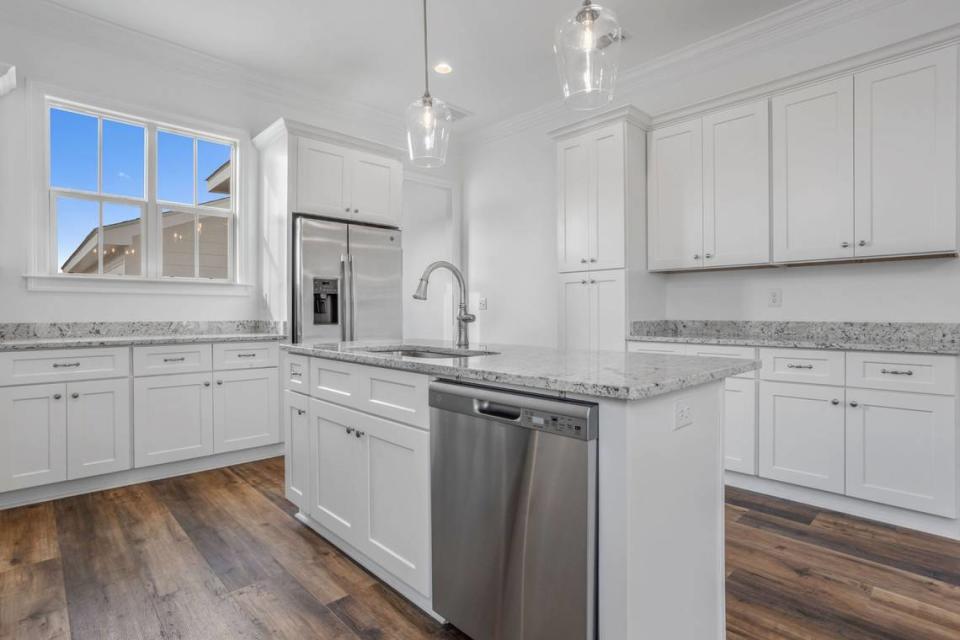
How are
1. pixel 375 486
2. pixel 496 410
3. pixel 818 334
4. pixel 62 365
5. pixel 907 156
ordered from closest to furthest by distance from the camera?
1. pixel 496 410
2. pixel 375 486
3. pixel 907 156
4. pixel 62 365
5. pixel 818 334

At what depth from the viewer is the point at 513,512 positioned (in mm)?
1392

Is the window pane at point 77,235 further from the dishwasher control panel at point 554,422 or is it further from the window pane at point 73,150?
the dishwasher control panel at point 554,422

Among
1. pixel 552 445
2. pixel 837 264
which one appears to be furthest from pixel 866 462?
pixel 552 445

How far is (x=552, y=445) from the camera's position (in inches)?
50.8

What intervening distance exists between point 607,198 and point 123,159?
3.49m

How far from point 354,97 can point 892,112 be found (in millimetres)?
3921

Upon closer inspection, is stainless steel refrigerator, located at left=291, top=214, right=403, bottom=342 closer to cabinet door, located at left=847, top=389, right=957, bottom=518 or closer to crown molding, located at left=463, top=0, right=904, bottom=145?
crown molding, located at left=463, top=0, right=904, bottom=145

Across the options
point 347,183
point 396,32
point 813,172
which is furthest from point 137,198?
point 813,172

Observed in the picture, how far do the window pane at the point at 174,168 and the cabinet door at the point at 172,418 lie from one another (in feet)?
4.75

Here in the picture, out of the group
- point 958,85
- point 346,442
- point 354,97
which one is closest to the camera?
point 346,442

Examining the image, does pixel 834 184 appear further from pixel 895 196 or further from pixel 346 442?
pixel 346 442

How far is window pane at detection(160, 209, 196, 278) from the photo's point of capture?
3775mm

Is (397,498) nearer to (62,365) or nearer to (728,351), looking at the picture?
(728,351)

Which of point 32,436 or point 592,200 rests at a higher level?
point 592,200
